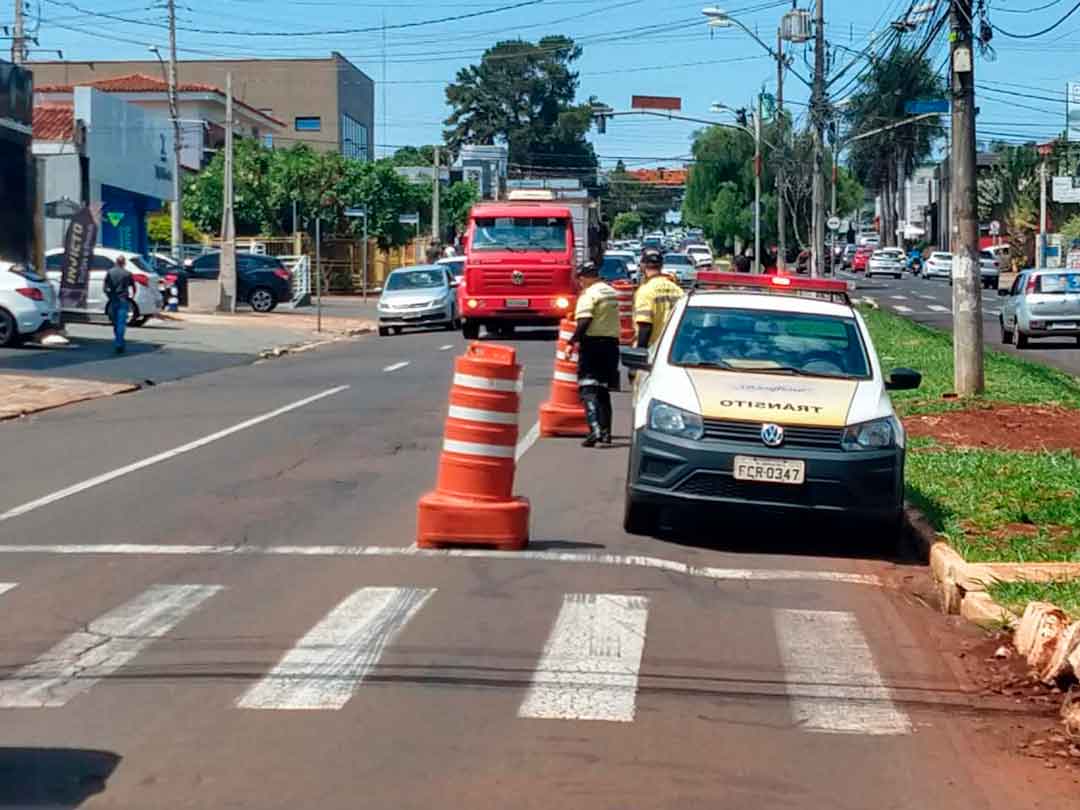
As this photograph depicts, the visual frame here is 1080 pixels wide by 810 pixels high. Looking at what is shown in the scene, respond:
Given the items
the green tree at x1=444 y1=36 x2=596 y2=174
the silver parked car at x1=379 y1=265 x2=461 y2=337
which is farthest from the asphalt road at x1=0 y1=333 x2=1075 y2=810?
the green tree at x1=444 y1=36 x2=596 y2=174

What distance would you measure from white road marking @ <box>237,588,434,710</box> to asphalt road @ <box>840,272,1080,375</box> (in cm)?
2129

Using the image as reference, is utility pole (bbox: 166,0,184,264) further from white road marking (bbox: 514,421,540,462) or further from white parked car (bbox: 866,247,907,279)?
white parked car (bbox: 866,247,907,279)

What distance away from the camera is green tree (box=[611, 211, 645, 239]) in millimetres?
159750

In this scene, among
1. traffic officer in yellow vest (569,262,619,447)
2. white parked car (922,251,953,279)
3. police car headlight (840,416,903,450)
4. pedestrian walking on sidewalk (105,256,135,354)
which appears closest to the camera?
police car headlight (840,416,903,450)

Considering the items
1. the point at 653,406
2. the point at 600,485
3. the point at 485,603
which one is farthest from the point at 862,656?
the point at 600,485

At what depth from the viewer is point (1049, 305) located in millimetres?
33938

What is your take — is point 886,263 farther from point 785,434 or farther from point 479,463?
point 479,463

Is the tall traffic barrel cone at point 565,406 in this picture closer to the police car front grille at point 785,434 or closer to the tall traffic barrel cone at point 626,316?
the police car front grille at point 785,434

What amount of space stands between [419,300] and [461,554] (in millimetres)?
28236

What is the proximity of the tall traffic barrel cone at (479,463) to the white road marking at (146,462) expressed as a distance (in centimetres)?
366

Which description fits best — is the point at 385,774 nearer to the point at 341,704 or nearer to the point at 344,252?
the point at 341,704

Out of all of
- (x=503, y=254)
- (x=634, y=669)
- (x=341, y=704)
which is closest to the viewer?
(x=341, y=704)

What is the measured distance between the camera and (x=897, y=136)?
109188 millimetres

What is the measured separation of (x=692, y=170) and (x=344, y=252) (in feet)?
85.9
